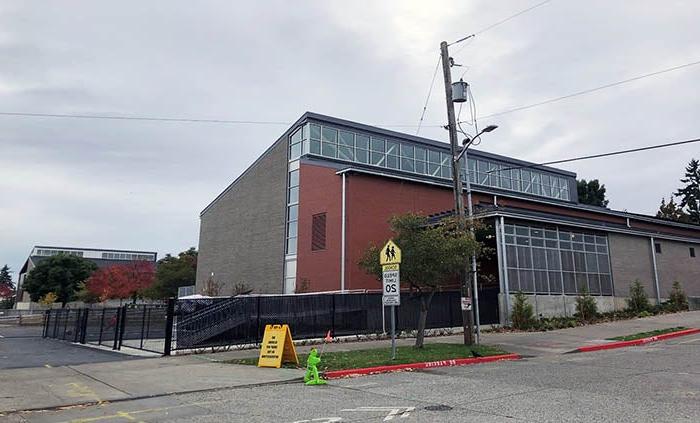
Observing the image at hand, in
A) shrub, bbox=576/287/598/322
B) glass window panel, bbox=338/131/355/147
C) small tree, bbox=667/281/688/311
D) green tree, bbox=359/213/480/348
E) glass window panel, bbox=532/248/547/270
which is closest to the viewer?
green tree, bbox=359/213/480/348

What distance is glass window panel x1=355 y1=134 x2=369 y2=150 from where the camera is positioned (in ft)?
119

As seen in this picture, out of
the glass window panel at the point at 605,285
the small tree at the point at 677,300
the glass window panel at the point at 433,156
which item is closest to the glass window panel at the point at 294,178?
the glass window panel at the point at 433,156

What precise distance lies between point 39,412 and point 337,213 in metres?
21.6

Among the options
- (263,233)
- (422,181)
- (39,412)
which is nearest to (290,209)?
(263,233)

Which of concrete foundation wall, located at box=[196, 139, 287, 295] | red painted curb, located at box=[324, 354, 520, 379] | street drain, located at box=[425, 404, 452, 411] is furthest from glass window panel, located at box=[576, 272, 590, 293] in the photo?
street drain, located at box=[425, 404, 452, 411]

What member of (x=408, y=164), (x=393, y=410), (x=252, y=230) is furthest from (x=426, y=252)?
(x=252, y=230)

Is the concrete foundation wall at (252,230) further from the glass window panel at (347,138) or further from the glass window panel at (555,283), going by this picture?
the glass window panel at (555,283)

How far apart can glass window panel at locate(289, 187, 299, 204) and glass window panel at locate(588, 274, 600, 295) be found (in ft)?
58.7

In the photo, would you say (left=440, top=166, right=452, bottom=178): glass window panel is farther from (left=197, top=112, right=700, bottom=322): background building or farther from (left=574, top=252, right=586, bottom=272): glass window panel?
(left=574, top=252, right=586, bottom=272): glass window panel

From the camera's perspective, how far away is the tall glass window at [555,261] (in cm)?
2509

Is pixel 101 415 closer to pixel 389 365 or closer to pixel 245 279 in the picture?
pixel 389 365

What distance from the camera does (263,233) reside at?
36781mm

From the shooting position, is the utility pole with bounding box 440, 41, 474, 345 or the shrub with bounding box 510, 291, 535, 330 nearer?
the utility pole with bounding box 440, 41, 474, 345

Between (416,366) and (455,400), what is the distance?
4363 mm
